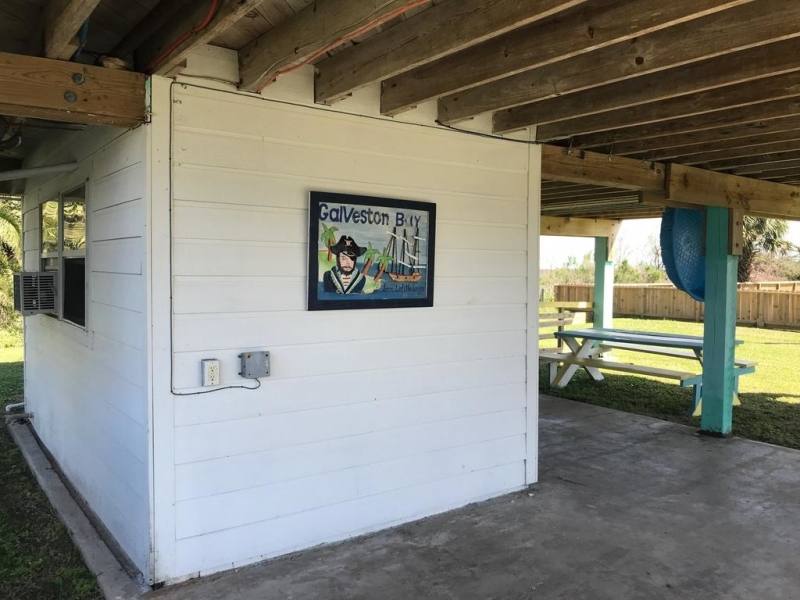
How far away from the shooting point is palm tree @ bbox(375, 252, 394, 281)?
330 centimetres

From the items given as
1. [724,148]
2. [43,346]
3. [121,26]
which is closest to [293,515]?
[121,26]

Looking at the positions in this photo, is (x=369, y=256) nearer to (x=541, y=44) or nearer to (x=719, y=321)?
(x=541, y=44)

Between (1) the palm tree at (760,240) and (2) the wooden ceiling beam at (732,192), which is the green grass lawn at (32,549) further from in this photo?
(1) the palm tree at (760,240)

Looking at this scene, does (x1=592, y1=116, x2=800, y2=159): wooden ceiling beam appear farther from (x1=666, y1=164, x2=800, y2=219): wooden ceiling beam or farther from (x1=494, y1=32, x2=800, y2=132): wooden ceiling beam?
(x1=494, y1=32, x2=800, y2=132): wooden ceiling beam

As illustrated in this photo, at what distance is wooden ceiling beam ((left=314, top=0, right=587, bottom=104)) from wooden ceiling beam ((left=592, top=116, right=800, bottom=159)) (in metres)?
2.17

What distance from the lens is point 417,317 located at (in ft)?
11.5

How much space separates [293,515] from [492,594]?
103 centimetres

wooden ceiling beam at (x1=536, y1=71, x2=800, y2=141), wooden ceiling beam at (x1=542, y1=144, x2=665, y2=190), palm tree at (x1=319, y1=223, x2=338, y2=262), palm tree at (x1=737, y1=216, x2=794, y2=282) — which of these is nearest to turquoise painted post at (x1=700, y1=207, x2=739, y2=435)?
wooden ceiling beam at (x1=542, y1=144, x2=665, y2=190)

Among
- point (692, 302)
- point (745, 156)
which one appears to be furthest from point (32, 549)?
point (692, 302)

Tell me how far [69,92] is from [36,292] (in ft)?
6.97

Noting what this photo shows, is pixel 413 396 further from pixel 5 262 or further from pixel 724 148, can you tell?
pixel 5 262

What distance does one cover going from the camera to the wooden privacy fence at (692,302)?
15.2 meters

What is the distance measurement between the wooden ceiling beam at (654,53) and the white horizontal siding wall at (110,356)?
1735 millimetres

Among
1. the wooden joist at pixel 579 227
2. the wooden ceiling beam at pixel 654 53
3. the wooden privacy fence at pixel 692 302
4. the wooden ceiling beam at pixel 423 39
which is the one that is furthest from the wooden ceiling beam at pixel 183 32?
the wooden privacy fence at pixel 692 302
